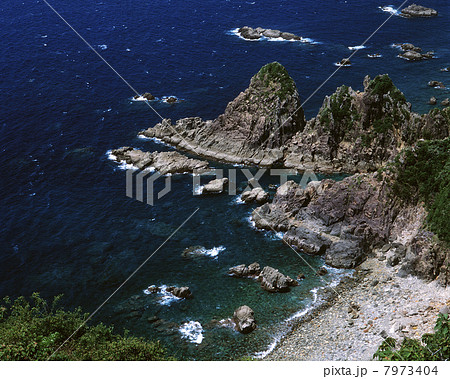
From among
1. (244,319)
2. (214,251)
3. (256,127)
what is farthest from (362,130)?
(244,319)

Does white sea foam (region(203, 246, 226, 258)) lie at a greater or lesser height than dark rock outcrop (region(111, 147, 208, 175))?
lesser

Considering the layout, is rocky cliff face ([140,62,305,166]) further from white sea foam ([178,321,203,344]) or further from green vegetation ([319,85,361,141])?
white sea foam ([178,321,203,344])

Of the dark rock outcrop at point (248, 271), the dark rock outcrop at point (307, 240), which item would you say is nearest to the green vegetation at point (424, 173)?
the dark rock outcrop at point (307, 240)

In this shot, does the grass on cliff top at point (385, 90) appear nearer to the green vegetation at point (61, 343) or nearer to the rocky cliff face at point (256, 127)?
the rocky cliff face at point (256, 127)

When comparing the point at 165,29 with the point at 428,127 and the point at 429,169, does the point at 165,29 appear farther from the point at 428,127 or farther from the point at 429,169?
the point at 429,169

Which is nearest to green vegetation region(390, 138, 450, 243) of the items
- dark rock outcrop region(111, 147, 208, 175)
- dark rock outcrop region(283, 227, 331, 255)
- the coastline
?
the coastline
